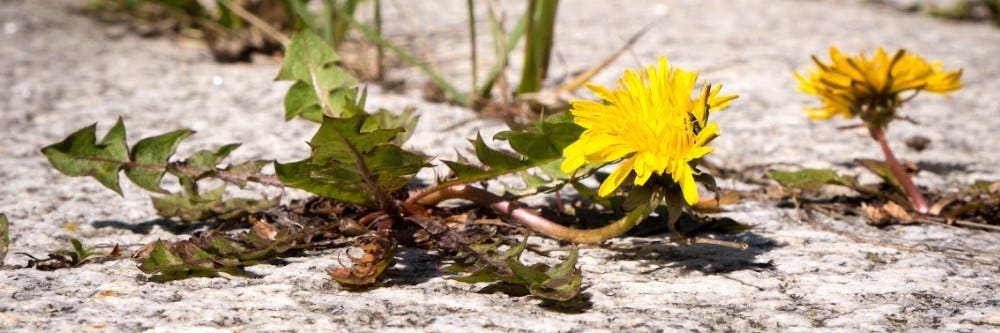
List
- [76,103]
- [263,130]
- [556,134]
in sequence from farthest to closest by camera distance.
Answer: [76,103]
[263,130]
[556,134]

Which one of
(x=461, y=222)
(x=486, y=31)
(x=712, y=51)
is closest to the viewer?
(x=461, y=222)

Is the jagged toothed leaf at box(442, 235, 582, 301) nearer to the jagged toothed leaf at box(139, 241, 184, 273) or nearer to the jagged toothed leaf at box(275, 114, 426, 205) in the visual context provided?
the jagged toothed leaf at box(275, 114, 426, 205)

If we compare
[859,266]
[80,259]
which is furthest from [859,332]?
[80,259]

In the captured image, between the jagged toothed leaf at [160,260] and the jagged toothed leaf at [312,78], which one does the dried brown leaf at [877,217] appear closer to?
the jagged toothed leaf at [312,78]

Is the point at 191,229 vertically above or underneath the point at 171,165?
underneath

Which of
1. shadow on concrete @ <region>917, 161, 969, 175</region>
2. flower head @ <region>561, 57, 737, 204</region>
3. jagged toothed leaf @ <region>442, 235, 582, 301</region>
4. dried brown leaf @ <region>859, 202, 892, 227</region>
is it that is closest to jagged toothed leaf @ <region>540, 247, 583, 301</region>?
jagged toothed leaf @ <region>442, 235, 582, 301</region>

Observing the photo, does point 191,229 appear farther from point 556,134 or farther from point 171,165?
point 556,134

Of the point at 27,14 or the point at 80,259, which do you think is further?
the point at 27,14

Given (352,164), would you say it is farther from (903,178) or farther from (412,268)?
(903,178)
